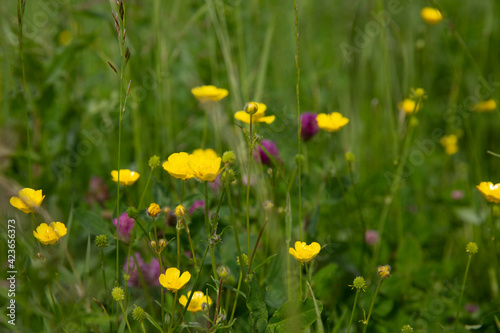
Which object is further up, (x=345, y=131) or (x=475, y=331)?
(x=345, y=131)

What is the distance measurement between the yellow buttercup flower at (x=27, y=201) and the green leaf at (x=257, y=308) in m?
0.40

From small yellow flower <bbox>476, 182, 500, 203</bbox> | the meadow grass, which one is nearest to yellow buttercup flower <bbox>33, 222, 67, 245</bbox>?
the meadow grass

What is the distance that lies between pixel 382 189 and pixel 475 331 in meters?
0.49

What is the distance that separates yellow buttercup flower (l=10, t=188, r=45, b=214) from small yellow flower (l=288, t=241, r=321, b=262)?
1.44ft

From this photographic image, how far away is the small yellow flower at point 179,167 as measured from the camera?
80 centimetres

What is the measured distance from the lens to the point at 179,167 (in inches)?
32.6

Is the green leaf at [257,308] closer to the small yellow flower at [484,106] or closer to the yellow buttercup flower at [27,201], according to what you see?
the yellow buttercup flower at [27,201]

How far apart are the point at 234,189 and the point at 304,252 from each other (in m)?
0.45

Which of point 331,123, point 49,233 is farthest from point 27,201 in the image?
point 331,123

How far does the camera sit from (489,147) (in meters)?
2.06

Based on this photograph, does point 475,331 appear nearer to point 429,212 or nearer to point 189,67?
point 429,212

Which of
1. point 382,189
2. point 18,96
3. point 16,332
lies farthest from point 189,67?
point 16,332

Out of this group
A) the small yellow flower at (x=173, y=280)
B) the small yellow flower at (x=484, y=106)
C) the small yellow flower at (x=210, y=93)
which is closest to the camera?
the small yellow flower at (x=173, y=280)

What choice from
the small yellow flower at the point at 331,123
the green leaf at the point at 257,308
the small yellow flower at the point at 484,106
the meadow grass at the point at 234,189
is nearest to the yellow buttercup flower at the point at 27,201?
the meadow grass at the point at 234,189
